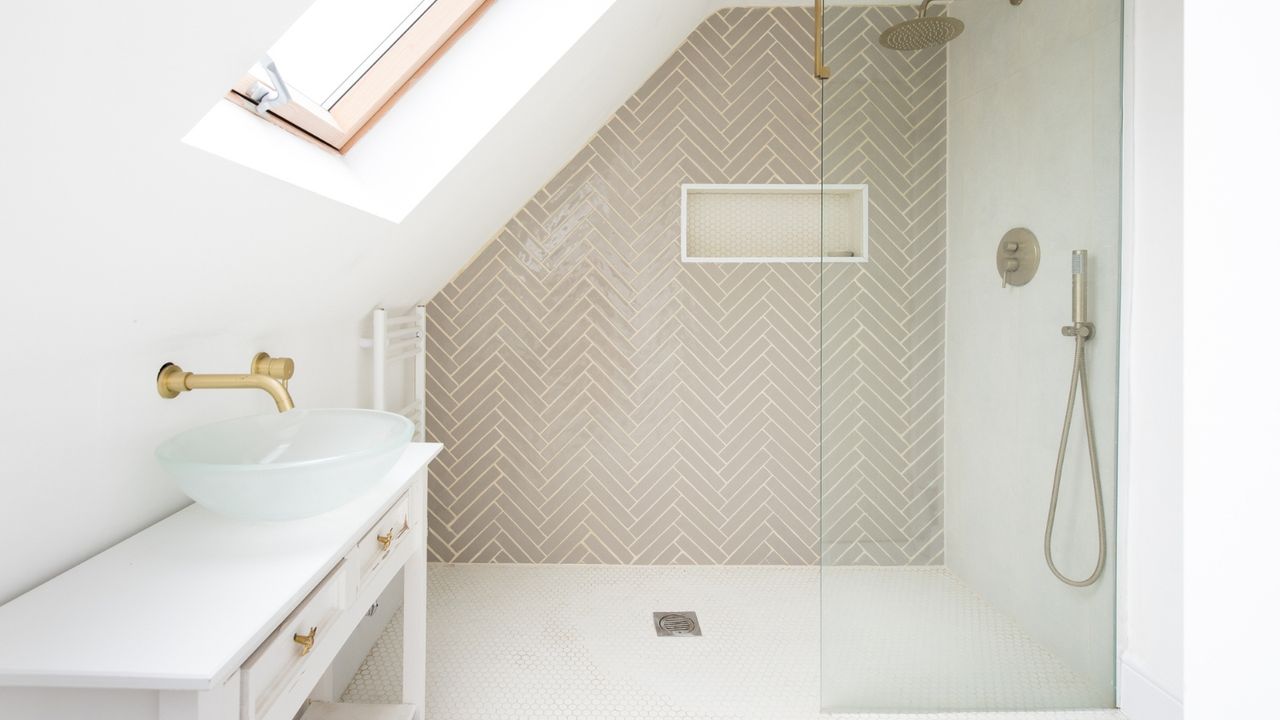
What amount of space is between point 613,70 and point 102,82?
179 cm

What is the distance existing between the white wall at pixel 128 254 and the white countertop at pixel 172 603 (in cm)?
10

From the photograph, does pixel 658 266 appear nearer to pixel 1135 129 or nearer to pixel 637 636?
pixel 637 636

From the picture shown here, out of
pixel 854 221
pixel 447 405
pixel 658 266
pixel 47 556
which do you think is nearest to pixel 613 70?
pixel 658 266

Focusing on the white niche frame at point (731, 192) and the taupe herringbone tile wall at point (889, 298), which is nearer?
the taupe herringbone tile wall at point (889, 298)

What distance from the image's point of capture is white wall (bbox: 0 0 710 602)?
64 cm

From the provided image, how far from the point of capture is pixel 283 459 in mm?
1287

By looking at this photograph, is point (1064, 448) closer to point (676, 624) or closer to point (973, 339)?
point (973, 339)

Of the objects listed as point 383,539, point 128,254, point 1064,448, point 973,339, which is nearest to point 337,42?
point 128,254

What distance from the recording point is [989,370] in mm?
1715

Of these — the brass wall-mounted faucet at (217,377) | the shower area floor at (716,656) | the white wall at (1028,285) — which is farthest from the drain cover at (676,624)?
the brass wall-mounted faucet at (217,377)

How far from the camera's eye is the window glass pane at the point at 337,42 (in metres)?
1.36

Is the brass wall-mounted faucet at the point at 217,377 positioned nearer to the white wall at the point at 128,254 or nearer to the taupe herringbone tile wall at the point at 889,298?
the white wall at the point at 128,254

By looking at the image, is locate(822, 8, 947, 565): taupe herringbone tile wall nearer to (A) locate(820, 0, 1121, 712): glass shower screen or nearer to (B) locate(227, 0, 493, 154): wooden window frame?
(A) locate(820, 0, 1121, 712): glass shower screen

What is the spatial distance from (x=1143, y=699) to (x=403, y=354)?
102 inches
